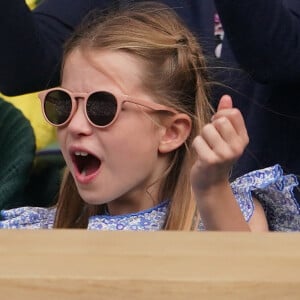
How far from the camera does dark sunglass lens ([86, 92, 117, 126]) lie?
40.6 inches

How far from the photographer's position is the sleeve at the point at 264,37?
115cm

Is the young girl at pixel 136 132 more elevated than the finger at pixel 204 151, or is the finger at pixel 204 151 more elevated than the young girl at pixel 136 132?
the finger at pixel 204 151

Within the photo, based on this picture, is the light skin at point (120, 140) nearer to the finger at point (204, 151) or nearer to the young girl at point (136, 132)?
the young girl at point (136, 132)

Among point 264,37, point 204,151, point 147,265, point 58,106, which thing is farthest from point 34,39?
point 147,265

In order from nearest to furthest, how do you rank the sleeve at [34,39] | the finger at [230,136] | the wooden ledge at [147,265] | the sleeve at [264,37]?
the wooden ledge at [147,265], the finger at [230,136], the sleeve at [264,37], the sleeve at [34,39]

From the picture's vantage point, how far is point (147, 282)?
0.37 metres

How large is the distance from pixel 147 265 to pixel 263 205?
83 cm

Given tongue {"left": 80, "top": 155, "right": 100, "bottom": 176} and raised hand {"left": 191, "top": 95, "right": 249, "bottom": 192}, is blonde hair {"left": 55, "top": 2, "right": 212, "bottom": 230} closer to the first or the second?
tongue {"left": 80, "top": 155, "right": 100, "bottom": 176}

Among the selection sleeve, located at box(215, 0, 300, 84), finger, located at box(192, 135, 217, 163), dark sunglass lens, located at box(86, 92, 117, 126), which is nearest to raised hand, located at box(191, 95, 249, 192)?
finger, located at box(192, 135, 217, 163)

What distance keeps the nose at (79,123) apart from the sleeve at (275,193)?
26 centimetres

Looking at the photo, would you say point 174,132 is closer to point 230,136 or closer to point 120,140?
point 120,140

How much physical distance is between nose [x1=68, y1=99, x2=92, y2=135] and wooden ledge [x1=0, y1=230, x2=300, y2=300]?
62 centimetres

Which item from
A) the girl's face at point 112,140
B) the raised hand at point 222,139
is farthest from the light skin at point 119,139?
the raised hand at point 222,139

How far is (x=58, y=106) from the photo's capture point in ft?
3.52
